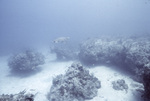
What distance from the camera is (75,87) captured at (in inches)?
302

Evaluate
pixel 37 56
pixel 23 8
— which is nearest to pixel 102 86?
pixel 37 56

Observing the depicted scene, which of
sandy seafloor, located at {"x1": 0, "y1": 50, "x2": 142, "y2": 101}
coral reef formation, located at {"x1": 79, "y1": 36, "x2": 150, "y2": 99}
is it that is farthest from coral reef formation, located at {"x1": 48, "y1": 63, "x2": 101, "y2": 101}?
coral reef formation, located at {"x1": 79, "y1": 36, "x2": 150, "y2": 99}

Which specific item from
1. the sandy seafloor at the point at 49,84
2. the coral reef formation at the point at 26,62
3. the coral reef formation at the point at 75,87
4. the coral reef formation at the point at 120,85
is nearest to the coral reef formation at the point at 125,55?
the sandy seafloor at the point at 49,84

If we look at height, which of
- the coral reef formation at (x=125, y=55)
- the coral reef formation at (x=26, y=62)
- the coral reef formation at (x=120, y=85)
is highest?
the coral reef formation at (x=26, y=62)

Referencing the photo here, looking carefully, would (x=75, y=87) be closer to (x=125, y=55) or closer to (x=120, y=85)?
(x=120, y=85)

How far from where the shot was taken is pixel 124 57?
10758mm

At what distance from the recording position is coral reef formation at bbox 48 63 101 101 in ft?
25.0

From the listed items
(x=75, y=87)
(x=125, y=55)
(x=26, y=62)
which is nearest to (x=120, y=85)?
(x=125, y=55)

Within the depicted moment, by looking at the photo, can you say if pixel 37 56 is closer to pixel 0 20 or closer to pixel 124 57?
pixel 124 57

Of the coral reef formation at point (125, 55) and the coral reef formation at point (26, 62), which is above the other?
the coral reef formation at point (26, 62)

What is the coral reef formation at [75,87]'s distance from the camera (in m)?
7.62

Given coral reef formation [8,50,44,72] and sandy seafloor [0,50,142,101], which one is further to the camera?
coral reef formation [8,50,44,72]

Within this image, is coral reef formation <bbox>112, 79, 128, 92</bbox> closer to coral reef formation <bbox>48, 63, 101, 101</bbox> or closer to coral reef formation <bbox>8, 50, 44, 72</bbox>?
coral reef formation <bbox>48, 63, 101, 101</bbox>

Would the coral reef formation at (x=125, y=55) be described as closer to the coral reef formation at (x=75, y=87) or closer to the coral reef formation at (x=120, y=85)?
the coral reef formation at (x=120, y=85)
